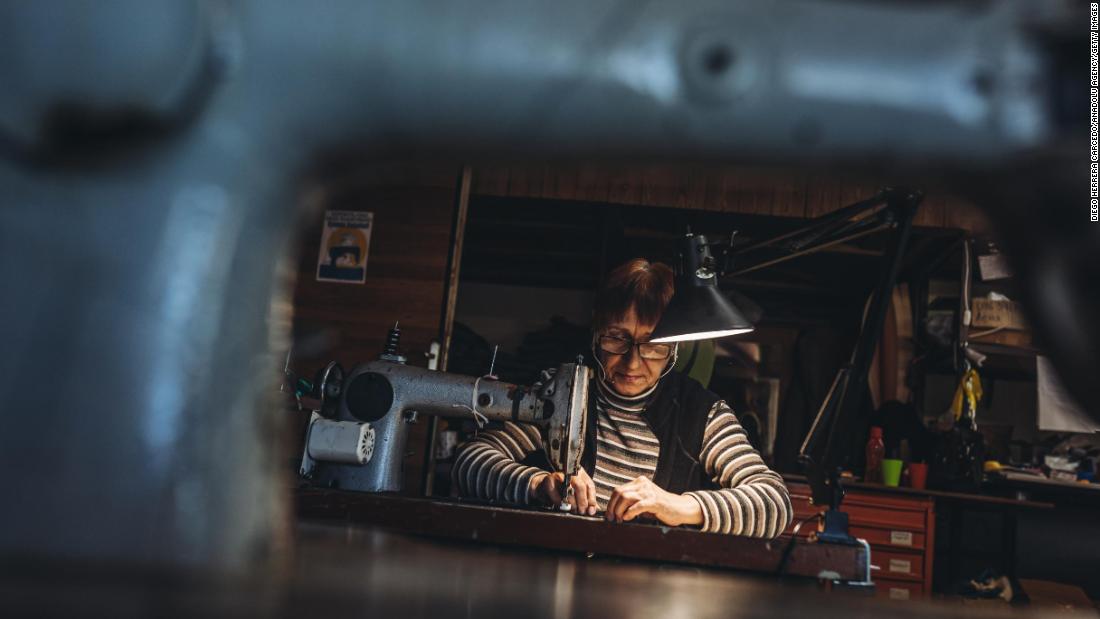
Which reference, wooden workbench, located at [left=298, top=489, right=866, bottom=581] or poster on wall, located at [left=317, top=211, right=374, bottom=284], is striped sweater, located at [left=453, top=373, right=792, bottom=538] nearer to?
wooden workbench, located at [left=298, top=489, right=866, bottom=581]

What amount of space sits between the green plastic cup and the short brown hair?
232cm

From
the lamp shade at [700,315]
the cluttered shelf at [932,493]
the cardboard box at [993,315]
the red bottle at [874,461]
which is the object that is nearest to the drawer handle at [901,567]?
the cluttered shelf at [932,493]

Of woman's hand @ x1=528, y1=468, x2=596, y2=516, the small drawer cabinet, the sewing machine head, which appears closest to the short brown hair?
woman's hand @ x1=528, y1=468, x2=596, y2=516

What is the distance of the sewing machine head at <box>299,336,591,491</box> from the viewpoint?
6.72 feet

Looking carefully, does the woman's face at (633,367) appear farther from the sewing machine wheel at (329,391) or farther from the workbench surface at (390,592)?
the workbench surface at (390,592)

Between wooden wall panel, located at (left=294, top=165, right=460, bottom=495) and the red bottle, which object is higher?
wooden wall panel, located at (left=294, top=165, right=460, bottom=495)

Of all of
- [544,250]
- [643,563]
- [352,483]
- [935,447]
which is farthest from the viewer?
[544,250]

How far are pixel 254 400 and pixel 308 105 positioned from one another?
17 centimetres

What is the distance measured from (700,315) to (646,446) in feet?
2.60

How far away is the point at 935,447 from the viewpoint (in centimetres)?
493

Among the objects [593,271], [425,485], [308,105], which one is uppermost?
[593,271]

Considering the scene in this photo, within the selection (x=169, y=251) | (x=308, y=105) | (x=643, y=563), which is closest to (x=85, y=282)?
(x=169, y=251)

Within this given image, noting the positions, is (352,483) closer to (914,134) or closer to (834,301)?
(914,134)

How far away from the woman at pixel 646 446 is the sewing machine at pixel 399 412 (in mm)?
392
